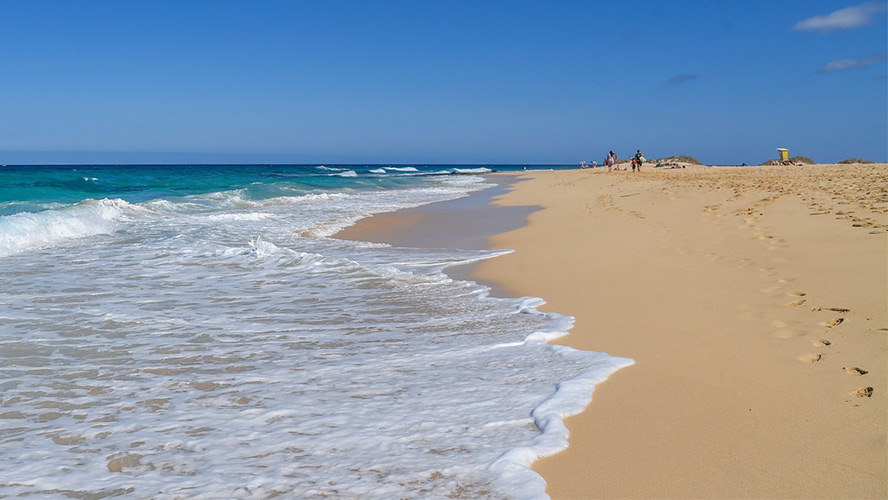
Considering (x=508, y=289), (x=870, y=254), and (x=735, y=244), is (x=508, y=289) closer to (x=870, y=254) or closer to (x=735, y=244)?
(x=735, y=244)

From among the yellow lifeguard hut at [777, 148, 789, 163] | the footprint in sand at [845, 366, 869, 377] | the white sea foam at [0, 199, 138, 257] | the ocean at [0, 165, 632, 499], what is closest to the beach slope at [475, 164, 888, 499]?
the footprint in sand at [845, 366, 869, 377]

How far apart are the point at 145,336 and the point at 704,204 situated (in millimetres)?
9723

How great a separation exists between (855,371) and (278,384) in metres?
3.15

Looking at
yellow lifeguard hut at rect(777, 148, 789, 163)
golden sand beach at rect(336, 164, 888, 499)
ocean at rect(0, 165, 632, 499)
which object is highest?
yellow lifeguard hut at rect(777, 148, 789, 163)

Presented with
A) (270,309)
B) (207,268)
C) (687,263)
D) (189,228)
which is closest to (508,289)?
(687,263)

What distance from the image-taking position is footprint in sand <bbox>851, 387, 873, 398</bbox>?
2814 millimetres

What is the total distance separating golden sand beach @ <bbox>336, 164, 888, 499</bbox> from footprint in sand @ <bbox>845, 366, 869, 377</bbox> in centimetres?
1

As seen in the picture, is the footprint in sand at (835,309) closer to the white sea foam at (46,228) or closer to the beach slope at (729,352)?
the beach slope at (729,352)

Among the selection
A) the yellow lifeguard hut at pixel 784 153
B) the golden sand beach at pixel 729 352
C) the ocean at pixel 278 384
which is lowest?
the ocean at pixel 278 384

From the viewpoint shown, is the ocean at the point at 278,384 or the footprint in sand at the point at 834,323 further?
the footprint in sand at the point at 834,323

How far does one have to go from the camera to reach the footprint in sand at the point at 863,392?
2.81 metres

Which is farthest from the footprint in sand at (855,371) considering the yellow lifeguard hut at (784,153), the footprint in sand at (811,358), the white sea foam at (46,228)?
the yellow lifeguard hut at (784,153)

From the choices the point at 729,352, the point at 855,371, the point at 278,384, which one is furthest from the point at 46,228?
the point at 855,371

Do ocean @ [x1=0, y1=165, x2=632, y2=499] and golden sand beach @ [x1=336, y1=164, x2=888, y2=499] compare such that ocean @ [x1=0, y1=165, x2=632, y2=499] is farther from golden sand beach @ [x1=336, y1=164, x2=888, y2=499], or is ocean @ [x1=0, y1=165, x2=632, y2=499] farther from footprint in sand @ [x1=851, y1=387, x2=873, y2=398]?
footprint in sand @ [x1=851, y1=387, x2=873, y2=398]
